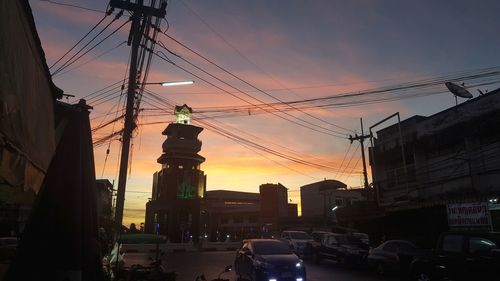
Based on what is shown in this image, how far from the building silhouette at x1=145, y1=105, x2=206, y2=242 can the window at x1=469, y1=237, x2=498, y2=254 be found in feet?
214

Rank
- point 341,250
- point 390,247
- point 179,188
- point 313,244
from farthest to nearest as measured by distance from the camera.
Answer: point 179,188, point 313,244, point 341,250, point 390,247

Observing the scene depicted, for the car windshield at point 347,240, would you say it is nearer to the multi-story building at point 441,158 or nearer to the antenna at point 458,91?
the multi-story building at point 441,158

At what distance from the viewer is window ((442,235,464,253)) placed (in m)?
12.2

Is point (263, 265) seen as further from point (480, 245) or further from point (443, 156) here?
point (443, 156)

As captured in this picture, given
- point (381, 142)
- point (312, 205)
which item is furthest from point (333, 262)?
point (312, 205)

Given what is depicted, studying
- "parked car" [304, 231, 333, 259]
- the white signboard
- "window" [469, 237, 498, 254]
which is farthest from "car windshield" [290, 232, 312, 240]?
"window" [469, 237, 498, 254]

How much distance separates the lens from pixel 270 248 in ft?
50.4

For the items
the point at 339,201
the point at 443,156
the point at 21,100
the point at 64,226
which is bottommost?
the point at 64,226

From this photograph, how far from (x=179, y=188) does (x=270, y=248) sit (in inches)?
2550

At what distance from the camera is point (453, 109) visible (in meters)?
28.3

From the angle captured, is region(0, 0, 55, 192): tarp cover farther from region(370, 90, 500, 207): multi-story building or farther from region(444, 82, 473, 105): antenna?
region(444, 82, 473, 105): antenna

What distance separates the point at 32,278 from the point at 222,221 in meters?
102

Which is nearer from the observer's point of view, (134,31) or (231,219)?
(134,31)

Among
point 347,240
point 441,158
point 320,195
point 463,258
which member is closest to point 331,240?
point 347,240
